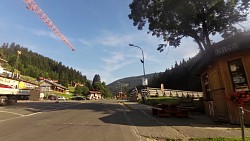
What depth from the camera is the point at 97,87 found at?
159750 millimetres

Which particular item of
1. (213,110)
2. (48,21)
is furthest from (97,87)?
(213,110)

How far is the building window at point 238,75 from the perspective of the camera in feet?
35.0

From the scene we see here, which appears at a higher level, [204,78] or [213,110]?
[204,78]

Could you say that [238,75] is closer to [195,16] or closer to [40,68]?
[195,16]

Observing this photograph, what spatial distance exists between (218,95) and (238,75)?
78.1 inches

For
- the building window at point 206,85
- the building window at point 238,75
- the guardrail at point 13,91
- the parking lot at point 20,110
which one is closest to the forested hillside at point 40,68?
the guardrail at point 13,91

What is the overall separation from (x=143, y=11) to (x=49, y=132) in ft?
64.6

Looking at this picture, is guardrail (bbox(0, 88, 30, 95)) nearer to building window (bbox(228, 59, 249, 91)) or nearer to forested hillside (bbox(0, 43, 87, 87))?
building window (bbox(228, 59, 249, 91))

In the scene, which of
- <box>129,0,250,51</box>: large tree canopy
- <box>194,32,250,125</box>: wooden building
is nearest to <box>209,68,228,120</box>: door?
<box>194,32,250,125</box>: wooden building

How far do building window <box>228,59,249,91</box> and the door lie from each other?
0.81 meters

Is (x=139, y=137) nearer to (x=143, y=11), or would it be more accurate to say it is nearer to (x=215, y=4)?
(x=215, y=4)

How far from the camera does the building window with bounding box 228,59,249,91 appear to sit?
10680mm

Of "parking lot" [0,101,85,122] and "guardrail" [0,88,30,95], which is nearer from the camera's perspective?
"parking lot" [0,101,85,122]

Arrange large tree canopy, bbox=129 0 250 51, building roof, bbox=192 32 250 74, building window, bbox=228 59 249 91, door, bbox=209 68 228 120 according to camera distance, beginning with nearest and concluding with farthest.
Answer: building roof, bbox=192 32 250 74
building window, bbox=228 59 249 91
door, bbox=209 68 228 120
large tree canopy, bbox=129 0 250 51
